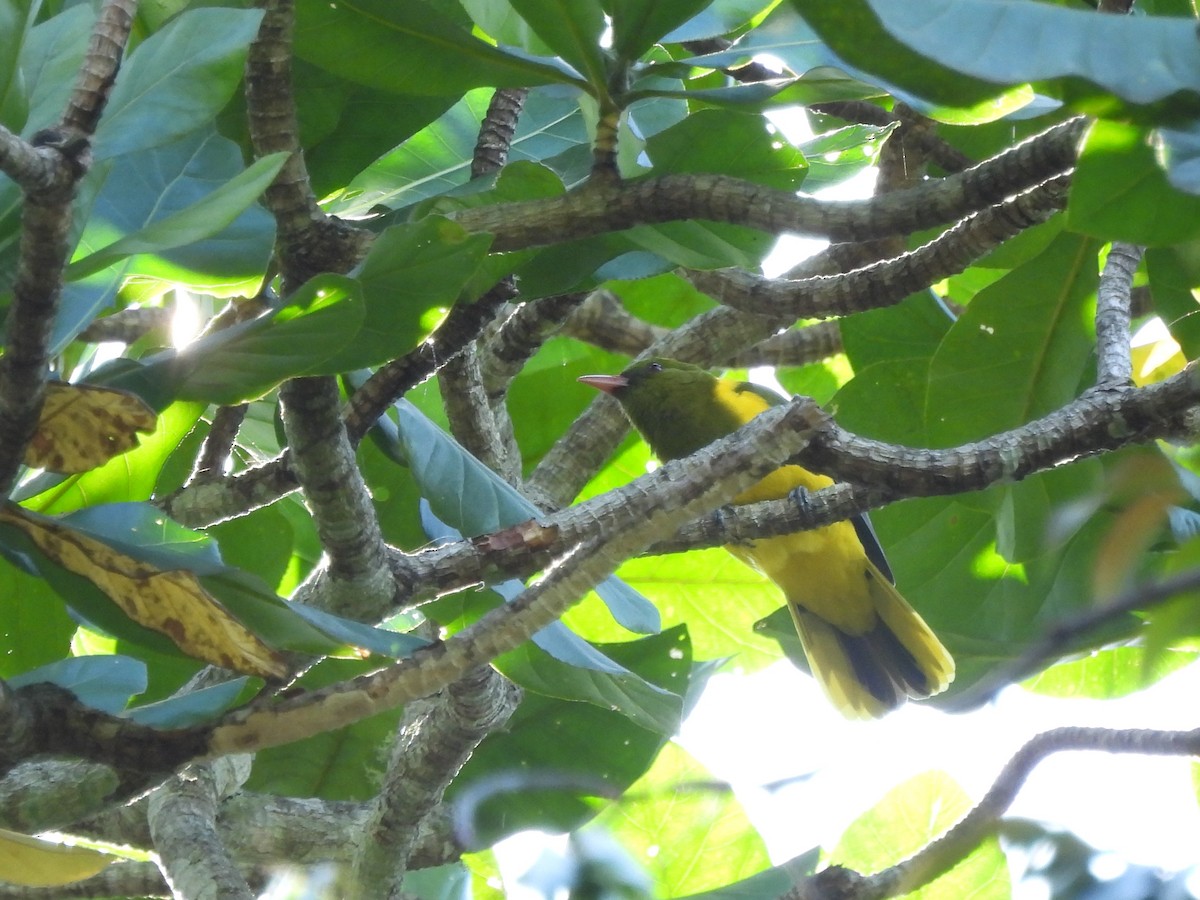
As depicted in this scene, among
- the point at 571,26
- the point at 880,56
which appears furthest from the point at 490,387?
the point at 880,56

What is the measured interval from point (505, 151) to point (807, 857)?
4.18 ft

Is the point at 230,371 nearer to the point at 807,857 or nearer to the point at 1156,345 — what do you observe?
the point at 807,857

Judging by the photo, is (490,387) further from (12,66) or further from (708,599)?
(12,66)

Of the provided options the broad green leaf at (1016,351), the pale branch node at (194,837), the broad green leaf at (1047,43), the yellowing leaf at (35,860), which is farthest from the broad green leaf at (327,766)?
the broad green leaf at (1047,43)

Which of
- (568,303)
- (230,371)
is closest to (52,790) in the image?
(230,371)

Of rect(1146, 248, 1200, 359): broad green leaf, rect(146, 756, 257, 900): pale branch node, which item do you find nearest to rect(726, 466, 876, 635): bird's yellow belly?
rect(1146, 248, 1200, 359): broad green leaf

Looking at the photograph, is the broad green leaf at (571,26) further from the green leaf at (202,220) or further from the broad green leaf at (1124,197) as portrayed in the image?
the broad green leaf at (1124,197)

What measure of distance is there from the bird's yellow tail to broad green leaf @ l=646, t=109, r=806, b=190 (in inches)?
73.2

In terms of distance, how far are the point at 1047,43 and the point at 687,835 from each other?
3.94 ft

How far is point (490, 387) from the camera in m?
2.94

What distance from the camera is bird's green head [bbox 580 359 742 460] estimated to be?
3.50 m

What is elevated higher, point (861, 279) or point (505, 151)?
point (505, 151)

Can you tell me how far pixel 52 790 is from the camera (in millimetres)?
1744

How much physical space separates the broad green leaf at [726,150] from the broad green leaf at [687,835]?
86 cm
